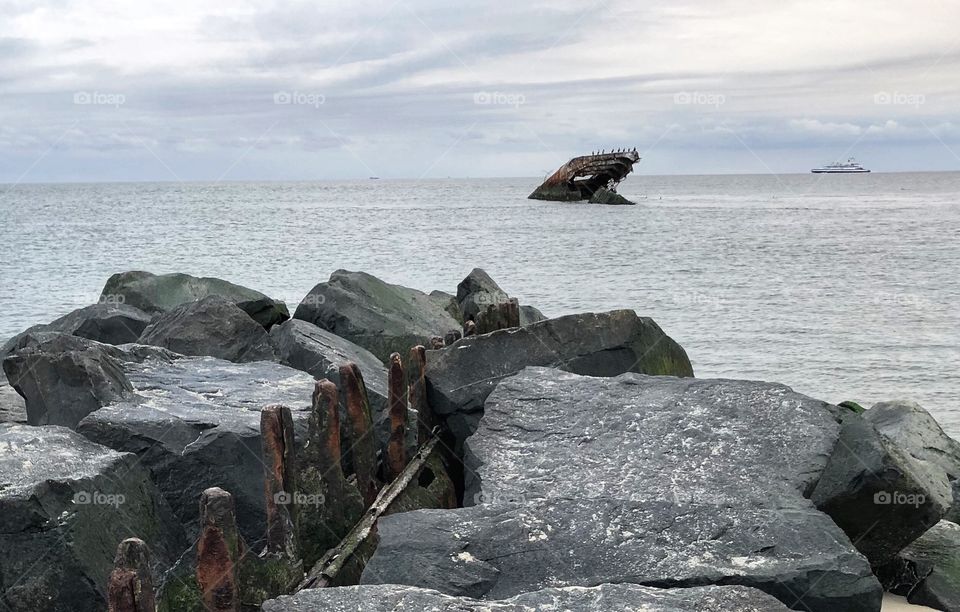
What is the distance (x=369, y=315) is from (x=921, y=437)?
21.8 feet

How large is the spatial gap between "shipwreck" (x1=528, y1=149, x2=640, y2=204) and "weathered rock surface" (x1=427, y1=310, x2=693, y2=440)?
176ft

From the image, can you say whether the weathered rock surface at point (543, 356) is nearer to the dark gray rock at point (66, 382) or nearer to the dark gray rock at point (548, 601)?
the dark gray rock at point (66, 382)

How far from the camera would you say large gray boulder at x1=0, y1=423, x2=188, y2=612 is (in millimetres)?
4895

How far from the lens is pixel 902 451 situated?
20.3ft

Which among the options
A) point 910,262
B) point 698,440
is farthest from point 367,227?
point 698,440

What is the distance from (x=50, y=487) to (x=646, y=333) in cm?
566

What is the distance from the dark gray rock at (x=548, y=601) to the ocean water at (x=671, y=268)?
1197cm

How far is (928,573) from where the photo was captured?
21.3ft

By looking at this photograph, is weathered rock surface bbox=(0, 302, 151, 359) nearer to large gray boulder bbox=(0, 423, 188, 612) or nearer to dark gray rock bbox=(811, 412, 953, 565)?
large gray boulder bbox=(0, 423, 188, 612)

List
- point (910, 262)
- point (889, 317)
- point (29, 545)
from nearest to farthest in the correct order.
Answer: point (29, 545), point (889, 317), point (910, 262)

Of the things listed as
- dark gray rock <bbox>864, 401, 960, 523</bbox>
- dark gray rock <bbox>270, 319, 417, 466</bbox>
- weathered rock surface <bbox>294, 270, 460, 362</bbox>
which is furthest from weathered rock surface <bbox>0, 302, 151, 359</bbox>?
dark gray rock <bbox>864, 401, 960, 523</bbox>

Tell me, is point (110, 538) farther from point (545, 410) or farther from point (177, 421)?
point (545, 410)

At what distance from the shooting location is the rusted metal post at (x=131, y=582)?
3.40m

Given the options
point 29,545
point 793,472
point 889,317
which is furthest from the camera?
point 889,317
